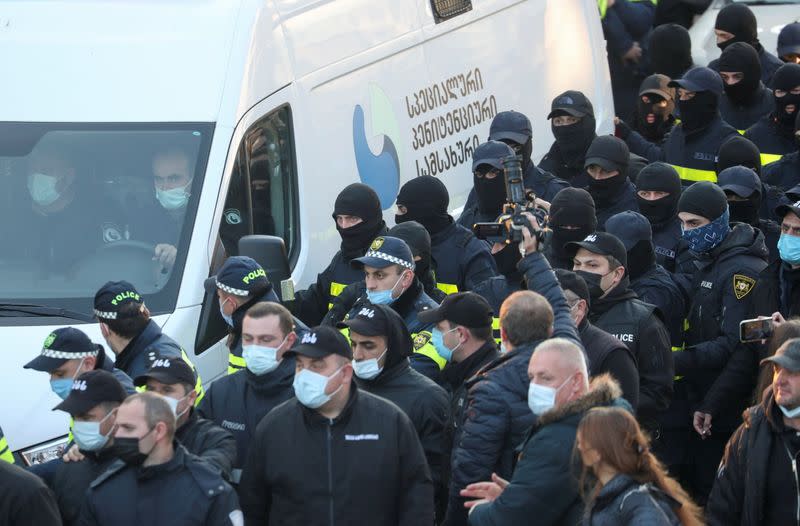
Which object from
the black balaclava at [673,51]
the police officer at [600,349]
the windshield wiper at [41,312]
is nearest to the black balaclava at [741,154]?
the police officer at [600,349]

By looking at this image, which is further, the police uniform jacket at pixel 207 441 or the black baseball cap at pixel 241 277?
the black baseball cap at pixel 241 277

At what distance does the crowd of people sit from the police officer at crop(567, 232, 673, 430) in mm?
10

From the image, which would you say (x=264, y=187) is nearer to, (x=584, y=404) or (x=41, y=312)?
(x=41, y=312)

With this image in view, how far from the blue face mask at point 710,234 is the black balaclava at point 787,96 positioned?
2.75 metres

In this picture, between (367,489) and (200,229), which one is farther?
(200,229)

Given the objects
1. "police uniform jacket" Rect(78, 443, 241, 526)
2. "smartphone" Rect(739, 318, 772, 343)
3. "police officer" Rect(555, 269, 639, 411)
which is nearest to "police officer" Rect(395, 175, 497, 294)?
"police officer" Rect(555, 269, 639, 411)

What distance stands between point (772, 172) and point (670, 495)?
5.76 meters

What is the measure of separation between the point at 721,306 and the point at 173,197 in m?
2.89

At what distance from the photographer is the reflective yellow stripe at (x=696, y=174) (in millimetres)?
11289

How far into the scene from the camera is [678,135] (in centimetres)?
1163

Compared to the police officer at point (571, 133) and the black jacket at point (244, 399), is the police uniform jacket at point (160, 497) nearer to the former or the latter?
the black jacket at point (244, 399)

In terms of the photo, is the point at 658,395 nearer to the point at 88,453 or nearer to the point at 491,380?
the point at 491,380

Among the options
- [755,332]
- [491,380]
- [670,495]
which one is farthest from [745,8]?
[670,495]

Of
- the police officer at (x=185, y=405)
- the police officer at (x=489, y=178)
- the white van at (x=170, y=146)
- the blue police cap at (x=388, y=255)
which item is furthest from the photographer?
the police officer at (x=489, y=178)
